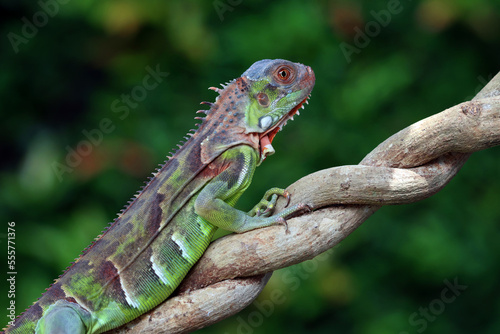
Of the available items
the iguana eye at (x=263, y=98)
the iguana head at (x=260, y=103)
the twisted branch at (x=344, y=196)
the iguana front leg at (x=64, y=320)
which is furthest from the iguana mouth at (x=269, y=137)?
the iguana front leg at (x=64, y=320)

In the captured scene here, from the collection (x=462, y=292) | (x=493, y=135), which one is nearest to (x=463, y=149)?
(x=493, y=135)

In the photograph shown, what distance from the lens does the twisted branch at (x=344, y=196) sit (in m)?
2.77

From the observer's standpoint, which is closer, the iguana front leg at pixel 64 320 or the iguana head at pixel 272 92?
the iguana front leg at pixel 64 320

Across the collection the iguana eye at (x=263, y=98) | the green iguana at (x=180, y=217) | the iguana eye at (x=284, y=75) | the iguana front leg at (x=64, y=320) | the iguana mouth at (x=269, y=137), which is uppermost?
the iguana eye at (x=284, y=75)

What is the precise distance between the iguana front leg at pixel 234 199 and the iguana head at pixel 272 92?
145mm

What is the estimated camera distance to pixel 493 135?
2.72m

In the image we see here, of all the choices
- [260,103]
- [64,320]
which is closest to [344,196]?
[260,103]

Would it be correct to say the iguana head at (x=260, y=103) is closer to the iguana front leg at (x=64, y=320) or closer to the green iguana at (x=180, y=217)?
the green iguana at (x=180, y=217)

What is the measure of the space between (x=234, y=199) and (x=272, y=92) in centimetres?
56

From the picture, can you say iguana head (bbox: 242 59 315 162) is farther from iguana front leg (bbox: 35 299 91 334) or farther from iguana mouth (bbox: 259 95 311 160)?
iguana front leg (bbox: 35 299 91 334)

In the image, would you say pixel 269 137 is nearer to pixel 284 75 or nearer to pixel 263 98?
pixel 263 98

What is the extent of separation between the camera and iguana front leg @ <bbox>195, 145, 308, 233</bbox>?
2982 mm

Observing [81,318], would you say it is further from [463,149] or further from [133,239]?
[463,149]

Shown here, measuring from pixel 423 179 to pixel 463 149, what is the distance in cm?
21
